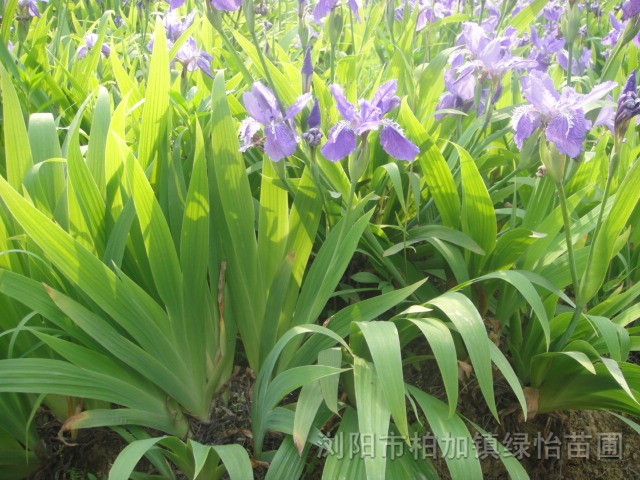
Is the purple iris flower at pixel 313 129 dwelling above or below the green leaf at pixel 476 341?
above

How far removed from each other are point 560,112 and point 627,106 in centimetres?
13

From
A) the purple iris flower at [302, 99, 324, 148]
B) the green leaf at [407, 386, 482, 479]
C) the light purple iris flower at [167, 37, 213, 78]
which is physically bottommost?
the green leaf at [407, 386, 482, 479]

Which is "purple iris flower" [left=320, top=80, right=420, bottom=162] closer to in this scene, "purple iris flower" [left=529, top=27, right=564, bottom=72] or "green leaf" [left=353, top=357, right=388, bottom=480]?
"green leaf" [left=353, top=357, right=388, bottom=480]

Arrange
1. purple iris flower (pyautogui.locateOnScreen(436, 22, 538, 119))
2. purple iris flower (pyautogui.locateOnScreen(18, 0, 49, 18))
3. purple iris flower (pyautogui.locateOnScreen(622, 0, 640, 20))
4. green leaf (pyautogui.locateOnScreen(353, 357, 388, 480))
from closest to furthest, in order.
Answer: green leaf (pyautogui.locateOnScreen(353, 357, 388, 480)), purple iris flower (pyautogui.locateOnScreen(622, 0, 640, 20)), purple iris flower (pyautogui.locateOnScreen(436, 22, 538, 119)), purple iris flower (pyautogui.locateOnScreen(18, 0, 49, 18))

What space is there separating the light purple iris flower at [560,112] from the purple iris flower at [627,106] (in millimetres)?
32

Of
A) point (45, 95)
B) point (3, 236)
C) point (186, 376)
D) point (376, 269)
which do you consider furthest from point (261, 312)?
point (45, 95)

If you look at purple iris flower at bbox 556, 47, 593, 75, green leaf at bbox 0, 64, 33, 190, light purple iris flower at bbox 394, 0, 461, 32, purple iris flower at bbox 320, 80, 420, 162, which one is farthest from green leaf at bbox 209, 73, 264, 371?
purple iris flower at bbox 556, 47, 593, 75

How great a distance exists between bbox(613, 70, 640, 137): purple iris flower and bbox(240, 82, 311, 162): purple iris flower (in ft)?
2.18

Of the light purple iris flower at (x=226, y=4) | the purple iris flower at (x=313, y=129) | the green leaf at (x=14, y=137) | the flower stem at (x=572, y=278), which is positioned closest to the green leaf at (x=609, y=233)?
the flower stem at (x=572, y=278)

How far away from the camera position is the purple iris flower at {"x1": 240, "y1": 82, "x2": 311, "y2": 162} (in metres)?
1.36

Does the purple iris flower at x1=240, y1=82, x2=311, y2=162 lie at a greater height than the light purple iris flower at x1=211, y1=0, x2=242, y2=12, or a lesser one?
lesser

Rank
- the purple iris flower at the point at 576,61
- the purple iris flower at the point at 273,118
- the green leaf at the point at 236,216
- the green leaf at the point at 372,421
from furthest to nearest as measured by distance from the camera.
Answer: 1. the purple iris flower at the point at 576,61
2. the green leaf at the point at 236,216
3. the purple iris flower at the point at 273,118
4. the green leaf at the point at 372,421

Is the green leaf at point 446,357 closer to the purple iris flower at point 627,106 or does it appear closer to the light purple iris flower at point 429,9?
the purple iris flower at point 627,106

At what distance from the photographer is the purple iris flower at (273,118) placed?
1356mm
